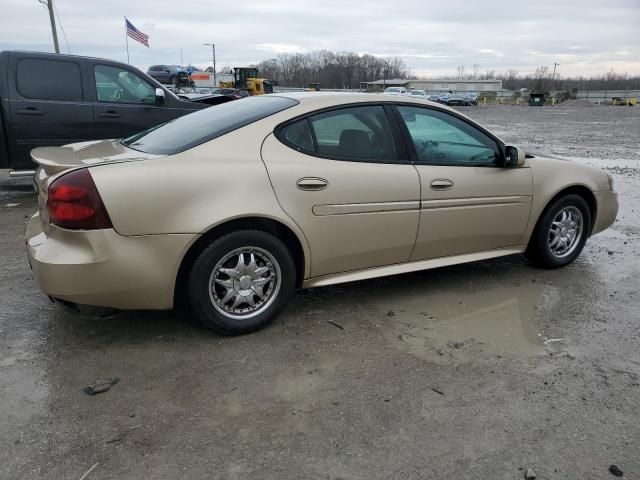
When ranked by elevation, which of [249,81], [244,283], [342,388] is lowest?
[342,388]

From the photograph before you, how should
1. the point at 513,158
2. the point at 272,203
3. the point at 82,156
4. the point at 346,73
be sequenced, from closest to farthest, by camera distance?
the point at 272,203, the point at 82,156, the point at 513,158, the point at 346,73

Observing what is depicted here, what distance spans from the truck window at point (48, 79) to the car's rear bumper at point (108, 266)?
4.88m

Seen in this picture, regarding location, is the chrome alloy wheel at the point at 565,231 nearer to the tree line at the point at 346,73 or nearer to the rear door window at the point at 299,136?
the rear door window at the point at 299,136

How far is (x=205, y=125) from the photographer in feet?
12.3

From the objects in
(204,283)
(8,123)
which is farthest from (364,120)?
(8,123)

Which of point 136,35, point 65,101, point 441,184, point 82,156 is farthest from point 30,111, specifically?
point 136,35

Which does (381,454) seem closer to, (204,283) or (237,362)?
(237,362)

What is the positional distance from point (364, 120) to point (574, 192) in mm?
2255

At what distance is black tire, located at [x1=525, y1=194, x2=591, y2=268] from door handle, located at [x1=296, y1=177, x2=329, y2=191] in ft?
7.31

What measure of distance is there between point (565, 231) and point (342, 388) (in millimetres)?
3006

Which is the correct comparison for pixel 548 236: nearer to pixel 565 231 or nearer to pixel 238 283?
pixel 565 231

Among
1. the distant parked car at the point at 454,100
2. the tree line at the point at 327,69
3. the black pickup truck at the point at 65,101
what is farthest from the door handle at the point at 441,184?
the tree line at the point at 327,69

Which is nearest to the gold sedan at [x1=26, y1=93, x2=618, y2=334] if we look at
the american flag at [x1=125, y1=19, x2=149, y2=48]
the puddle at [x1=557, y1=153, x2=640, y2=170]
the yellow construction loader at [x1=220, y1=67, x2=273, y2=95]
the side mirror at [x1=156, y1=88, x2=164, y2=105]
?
the side mirror at [x1=156, y1=88, x2=164, y2=105]

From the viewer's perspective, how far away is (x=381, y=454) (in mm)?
2467
